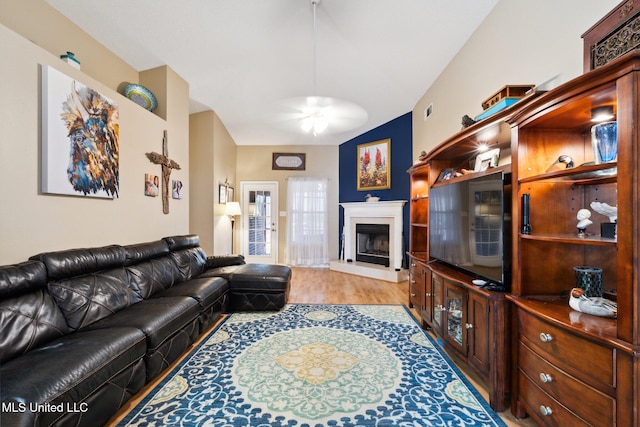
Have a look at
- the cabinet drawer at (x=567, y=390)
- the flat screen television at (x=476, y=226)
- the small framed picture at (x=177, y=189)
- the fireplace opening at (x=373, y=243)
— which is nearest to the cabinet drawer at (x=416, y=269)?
the flat screen television at (x=476, y=226)

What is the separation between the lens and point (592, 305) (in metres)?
1.34

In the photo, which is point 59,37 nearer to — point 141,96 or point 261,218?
point 141,96

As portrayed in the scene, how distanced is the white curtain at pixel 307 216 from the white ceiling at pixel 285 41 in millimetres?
2411

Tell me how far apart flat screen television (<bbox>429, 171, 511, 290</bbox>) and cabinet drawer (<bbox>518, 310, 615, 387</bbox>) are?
1.12 ft

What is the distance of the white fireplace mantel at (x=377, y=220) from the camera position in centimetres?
508

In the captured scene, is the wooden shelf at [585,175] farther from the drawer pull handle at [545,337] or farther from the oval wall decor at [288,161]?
the oval wall decor at [288,161]

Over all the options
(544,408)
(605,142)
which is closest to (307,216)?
(544,408)

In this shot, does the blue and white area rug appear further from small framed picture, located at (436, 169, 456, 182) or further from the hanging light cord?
the hanging light cord

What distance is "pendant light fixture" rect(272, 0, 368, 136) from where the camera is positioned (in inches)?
162

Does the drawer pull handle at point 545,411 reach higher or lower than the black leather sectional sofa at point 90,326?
lower

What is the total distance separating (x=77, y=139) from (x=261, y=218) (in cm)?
443

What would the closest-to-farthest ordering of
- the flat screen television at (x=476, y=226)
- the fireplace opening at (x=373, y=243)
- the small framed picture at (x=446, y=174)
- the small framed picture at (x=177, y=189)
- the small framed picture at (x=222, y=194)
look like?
the flat screen television at (x=476, y=226)
the small framed picture at (x=446, y=174)
the small framed picture at (x=177, y=189)
the small framed picture at (x=222, y=194)
the fireplace opening at (x=373, y=243)

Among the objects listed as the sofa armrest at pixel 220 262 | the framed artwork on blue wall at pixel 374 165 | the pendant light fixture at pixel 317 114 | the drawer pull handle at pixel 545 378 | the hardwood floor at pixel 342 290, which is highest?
the pendant light fixture at pixel 317 114

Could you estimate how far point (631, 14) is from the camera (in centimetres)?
119
